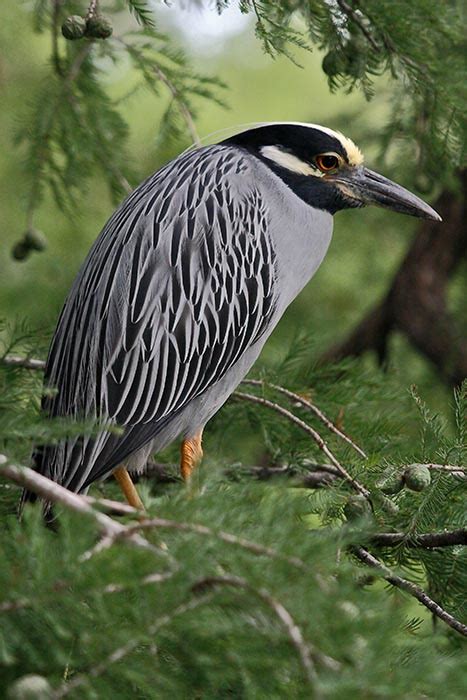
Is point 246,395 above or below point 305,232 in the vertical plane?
below

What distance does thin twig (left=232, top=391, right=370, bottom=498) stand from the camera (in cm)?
217

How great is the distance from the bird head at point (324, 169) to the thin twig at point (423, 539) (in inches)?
46.6

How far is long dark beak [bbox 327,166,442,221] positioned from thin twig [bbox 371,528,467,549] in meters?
1.19

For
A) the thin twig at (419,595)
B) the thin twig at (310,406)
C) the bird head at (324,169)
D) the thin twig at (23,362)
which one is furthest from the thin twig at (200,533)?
the bird head at (324,169)

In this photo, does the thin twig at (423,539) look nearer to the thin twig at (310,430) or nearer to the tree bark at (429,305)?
the thin twig at (310,430)

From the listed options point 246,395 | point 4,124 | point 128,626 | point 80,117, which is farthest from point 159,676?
point 4,124

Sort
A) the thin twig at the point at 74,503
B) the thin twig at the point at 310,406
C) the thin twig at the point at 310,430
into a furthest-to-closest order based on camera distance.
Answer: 1. the thin twig at the point at 310,406
2. the thin twig at the point at 310,430
3. the thin twig at the point at 74,503

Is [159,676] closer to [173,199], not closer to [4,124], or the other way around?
[173,199]

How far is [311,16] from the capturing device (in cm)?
257

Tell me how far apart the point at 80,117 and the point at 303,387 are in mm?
1094

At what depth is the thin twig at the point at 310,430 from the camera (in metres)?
2.17

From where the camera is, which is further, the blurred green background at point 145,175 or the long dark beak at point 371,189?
the blurred green background at point 145,175

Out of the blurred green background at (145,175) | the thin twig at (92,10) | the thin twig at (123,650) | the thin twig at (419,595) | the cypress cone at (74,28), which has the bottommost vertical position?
the blurred green background at (145,175)

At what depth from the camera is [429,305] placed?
175 inches
